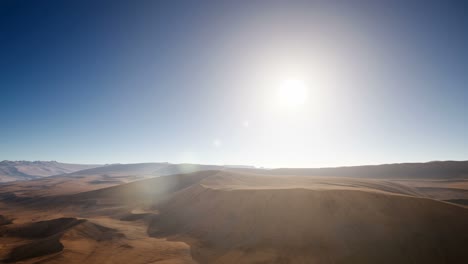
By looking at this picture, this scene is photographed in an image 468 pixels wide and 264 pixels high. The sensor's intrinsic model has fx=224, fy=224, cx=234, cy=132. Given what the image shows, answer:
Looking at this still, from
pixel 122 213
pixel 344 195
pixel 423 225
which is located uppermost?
pixel 344 195

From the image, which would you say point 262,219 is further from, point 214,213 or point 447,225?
point 447,225

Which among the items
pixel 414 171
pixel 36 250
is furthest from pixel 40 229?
pixel 414 171

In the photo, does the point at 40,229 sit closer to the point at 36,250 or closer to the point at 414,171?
the point at 36,250

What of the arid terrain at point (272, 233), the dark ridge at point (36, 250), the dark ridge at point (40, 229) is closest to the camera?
the arid terrain at point (272, 233)

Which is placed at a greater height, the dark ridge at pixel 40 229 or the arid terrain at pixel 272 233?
the arid terrain at pixel 272 233

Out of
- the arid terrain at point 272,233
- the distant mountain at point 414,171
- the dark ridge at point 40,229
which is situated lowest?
the dark ridge at point 40,229

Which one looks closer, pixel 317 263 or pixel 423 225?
pixel 317 263

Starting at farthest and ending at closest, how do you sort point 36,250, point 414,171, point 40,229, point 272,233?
point 414,171 → point 40,229 → point 272,233 → point 36,250

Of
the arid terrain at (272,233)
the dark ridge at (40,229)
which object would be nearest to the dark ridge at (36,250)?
the arid terrain at (272,233)

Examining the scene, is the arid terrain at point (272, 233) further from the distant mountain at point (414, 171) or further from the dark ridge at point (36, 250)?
the distant mountain at point (414, 171)

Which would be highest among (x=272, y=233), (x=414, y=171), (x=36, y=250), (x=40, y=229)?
(x=414, y=171)

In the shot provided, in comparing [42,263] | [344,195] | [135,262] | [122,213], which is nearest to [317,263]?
[344,195]
